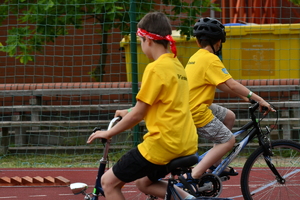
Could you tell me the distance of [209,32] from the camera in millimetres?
5102

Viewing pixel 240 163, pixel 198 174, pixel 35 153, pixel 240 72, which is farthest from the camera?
pixel 240 72

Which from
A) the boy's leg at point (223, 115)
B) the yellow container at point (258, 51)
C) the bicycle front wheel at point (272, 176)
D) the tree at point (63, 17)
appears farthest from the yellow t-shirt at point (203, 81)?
the yellow container at point (258, 51)

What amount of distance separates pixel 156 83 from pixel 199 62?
59.8 inches

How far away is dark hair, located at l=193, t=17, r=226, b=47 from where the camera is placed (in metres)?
5.11

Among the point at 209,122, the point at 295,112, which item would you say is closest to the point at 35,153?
the point at 295,112

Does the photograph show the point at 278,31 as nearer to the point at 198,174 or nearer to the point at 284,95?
the point at 284,95

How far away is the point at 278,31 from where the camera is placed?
1008 cm

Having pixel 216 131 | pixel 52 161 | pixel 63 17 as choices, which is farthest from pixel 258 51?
pixel 216 131

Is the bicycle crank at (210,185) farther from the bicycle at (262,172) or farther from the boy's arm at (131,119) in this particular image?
the boy's arm at (131,119)

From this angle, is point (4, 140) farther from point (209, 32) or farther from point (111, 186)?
point (111, 186)

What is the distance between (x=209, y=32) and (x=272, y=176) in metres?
1.37

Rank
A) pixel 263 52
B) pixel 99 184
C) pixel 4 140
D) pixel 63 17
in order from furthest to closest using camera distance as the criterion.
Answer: pixel 263 52 → pixel 63 17 → pixel 4 140 → pixel 99 184

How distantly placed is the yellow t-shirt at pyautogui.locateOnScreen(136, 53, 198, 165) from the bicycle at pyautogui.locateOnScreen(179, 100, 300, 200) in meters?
1.33

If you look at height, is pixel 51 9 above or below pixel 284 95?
above
